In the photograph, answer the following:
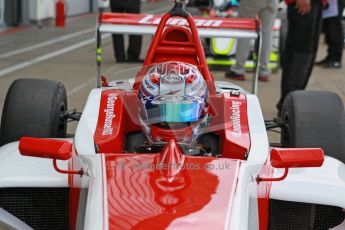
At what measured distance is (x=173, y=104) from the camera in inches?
141

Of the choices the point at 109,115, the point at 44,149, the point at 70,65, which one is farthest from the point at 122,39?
the point at 44,149

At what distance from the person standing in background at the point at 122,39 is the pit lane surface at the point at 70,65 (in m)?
0.20

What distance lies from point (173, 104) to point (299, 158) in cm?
68

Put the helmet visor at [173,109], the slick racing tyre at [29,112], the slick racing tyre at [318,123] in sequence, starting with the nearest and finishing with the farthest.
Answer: the helmet visor at [173,109] → the slick racing tyre at [318,123] → the slick racing tyre at [29,112]

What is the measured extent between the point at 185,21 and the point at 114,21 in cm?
49

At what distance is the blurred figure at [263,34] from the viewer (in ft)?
28.6

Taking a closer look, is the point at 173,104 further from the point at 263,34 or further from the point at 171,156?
the point at 263,34

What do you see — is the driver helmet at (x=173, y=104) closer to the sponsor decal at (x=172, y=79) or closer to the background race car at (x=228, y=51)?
the sponsor decal at (x=172, y=79)

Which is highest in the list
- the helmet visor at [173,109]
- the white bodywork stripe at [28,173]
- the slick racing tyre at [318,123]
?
the helmet visor at [173,109]

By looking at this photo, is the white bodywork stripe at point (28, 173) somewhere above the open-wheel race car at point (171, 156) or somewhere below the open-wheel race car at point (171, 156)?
below

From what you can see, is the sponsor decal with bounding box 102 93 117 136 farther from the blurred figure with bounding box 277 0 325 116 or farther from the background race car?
the background race car

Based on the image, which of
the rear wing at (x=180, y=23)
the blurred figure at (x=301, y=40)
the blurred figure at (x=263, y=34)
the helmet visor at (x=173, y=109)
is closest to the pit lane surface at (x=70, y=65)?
the blurred figure at (x=263, y=34)

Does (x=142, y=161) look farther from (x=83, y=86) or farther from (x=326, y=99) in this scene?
(x=83, y=86)

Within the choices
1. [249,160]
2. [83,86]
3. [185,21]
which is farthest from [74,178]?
[83,86]
